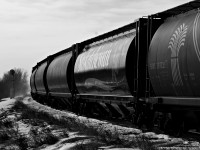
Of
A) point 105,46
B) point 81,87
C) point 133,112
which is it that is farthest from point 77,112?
point 133,112

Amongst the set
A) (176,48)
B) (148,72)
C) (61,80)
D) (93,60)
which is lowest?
(61,80)

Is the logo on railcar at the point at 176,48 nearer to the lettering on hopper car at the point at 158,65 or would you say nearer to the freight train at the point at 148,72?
the freight train at the point at 148,72

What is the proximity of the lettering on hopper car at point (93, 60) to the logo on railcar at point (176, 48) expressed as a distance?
18.4 feet

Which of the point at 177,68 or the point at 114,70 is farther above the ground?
the point at 114,70

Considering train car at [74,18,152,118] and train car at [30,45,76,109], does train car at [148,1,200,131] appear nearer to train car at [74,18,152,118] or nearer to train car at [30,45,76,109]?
train car at [74,18,152,118]

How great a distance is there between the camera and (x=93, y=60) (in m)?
17.9

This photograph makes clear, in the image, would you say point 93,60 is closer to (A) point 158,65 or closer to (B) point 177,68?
(A) point 158,65

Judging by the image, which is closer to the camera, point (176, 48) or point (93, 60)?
point (176, 48)

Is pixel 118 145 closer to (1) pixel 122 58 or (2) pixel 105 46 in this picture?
(1) pixel 122 58

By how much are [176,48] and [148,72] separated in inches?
84.2

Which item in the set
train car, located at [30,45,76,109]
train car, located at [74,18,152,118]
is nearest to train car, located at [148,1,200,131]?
train car, located at [74,18,152,118]

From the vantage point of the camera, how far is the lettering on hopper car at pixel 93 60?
16.3 metres

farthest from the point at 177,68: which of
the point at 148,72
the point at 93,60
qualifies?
the point at 93,60

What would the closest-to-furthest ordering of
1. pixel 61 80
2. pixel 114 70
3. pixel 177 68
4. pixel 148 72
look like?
pixel 177 68, pixel 148 72, pixel 114 70, pixel 61 80
